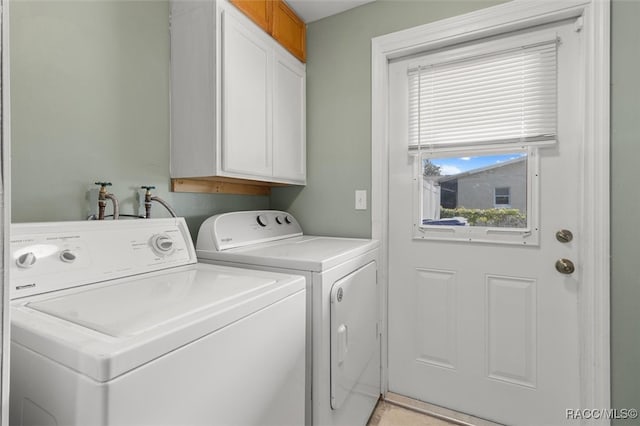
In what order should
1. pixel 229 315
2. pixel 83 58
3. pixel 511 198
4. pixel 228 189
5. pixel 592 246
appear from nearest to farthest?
pixel 229 315 → pixel 83 58 → pixel 592 246 → pixel 511 198 → pixel 228 189

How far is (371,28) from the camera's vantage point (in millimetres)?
1949

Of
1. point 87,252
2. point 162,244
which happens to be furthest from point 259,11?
point 87,252

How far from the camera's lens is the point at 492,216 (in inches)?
67.8

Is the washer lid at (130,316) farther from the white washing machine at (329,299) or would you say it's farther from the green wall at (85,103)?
the green wall at (85,103)

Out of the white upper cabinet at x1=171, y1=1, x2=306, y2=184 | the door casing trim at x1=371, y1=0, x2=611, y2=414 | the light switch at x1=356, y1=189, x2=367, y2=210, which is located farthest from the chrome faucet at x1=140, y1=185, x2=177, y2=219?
the door casing trim at x1=371, y1=0, x2=611, y2=414

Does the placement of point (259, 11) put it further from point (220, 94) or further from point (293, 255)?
point (293, 255)

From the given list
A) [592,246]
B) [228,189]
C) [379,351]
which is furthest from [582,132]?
[228,189]

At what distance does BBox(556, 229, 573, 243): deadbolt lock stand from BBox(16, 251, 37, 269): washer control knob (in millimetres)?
2144

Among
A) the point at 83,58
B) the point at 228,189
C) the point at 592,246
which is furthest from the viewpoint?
the point at 228,189

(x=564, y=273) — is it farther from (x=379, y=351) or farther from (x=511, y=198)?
(x=379, y=351)

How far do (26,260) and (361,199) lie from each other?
1571mm

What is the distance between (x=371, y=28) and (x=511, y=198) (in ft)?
4.34

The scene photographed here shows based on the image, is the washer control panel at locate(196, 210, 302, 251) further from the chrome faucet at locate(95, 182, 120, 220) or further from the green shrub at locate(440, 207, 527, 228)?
the green shrub at locate(440, 207, 527, 228)

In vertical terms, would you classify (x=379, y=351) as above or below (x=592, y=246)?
below
